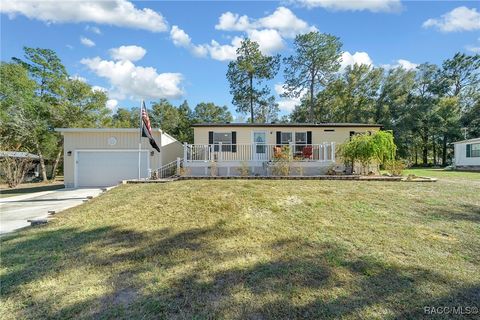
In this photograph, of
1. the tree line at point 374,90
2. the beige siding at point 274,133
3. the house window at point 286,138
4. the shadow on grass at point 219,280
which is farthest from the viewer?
the tree line at point 374,90

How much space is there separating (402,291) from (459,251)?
1.71 m

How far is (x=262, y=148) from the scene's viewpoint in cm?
1372

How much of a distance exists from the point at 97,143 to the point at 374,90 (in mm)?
27784

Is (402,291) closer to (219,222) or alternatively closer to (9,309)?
(219,222)

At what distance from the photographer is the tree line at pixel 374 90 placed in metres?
27.5

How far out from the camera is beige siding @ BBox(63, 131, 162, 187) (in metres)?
14.1

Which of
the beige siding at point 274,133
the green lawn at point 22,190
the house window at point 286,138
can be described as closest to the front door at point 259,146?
the beige siding at point 274,133

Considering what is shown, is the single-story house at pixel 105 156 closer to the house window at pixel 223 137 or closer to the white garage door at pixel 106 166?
the white garage door at pixel 106 166

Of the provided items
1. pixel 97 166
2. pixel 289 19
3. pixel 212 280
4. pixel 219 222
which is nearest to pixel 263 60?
pixel 289 19

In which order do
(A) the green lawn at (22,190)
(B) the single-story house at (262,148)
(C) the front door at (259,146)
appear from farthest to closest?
(A) the green lawn at (22,190), (C) the front door at (259,146), (B) the single-story house at (262,148)

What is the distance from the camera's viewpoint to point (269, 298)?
2834 millimetres

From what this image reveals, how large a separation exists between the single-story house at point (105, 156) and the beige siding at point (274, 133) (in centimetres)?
229

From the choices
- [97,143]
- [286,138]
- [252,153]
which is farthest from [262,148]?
[97,143]

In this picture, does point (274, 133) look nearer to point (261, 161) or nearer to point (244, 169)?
point (261, 161)
